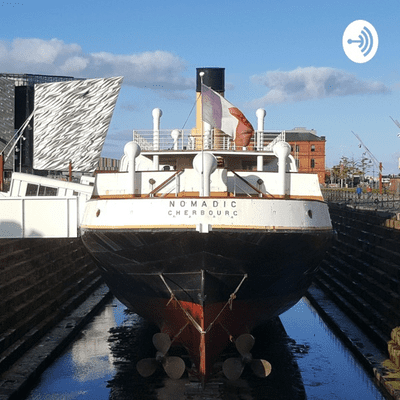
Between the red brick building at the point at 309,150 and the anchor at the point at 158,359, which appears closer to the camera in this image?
the anchor at the point at 158,359

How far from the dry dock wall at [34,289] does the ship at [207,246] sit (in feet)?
9.73

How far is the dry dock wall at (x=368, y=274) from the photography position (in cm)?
1942

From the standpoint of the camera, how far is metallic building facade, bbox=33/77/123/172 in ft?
270

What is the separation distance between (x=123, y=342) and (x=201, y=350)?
5876mm

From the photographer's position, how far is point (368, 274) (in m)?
24.5

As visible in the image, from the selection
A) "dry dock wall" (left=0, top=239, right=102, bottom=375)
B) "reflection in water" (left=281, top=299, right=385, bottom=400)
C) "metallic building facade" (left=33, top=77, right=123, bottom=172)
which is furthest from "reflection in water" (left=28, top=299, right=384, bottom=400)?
"metallic building facade" (left=33, top=77, right=123, bottom=172)

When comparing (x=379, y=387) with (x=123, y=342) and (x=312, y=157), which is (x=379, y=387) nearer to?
(x=123, y=342)

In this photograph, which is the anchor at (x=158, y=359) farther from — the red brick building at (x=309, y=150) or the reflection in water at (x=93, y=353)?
the red brick building at (x=309, y=150)

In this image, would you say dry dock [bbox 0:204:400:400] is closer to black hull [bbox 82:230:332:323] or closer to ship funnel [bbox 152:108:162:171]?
black hull [bbox 82:230:332:323]

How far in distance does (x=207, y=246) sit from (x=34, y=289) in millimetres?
8694

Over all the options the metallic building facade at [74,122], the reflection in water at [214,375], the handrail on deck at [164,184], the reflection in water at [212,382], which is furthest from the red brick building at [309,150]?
the handrail on deck at [164,184]

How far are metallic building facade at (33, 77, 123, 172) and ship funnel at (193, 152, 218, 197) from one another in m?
69.5

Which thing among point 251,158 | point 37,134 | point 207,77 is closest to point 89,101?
point 37,134

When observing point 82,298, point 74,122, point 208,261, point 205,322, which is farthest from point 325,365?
point 74,122
